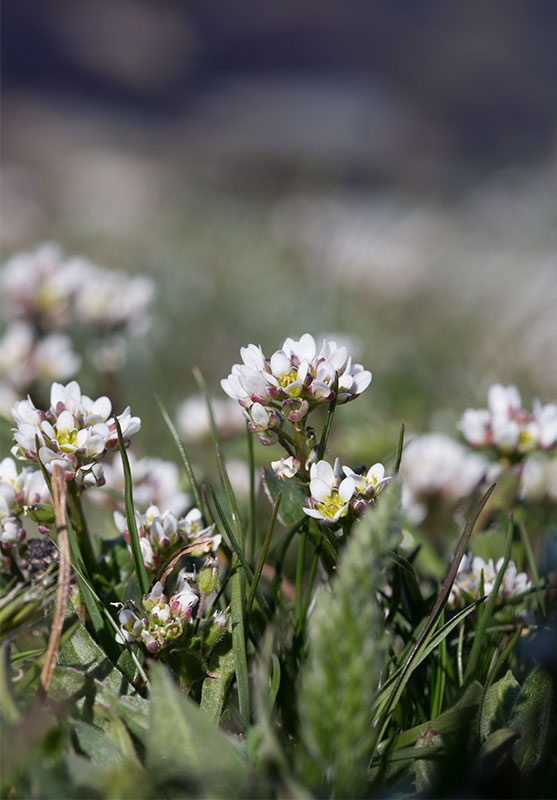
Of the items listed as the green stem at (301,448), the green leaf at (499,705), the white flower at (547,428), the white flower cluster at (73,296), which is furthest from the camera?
the white flower cluster at (73,296)

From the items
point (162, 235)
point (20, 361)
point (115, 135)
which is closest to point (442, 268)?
point (162, 235)

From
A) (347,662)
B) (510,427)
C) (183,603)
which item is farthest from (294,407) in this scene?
(510,427)

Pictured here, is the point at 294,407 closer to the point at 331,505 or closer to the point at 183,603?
the point at 331,505

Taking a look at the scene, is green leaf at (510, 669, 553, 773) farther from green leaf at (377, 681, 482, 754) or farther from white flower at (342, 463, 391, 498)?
white flower at (342, 463, 391, 498)

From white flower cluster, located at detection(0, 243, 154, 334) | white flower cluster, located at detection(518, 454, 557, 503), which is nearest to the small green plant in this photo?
white flower cluster, located at detection(518, 454, 557, 503)

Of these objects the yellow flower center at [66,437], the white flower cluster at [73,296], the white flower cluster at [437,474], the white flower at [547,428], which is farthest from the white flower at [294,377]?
the white flower cluster at [73,296]

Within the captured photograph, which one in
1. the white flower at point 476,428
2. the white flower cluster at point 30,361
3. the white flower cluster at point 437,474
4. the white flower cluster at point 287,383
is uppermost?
the white flower cluster at point 30,361

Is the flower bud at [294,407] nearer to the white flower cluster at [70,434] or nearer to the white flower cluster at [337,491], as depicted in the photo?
the white flower cluster at [337,491]

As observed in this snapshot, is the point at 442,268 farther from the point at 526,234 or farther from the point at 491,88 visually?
the point at 491,88
